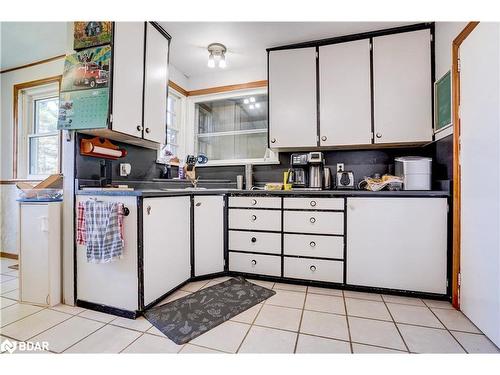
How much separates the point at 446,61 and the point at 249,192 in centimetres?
206

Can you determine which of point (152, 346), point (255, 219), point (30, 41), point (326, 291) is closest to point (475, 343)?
point (326, 291)

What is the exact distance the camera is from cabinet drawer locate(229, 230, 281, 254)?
7.85 ft

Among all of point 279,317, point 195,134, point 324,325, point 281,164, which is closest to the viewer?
point 324,325

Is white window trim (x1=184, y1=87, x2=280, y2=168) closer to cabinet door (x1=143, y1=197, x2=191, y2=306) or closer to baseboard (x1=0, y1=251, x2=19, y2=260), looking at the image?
cabinet door (x1=143, y1=197, x2=191, y2=306)

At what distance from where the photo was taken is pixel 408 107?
2324 mm

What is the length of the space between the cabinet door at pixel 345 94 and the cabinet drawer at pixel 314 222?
0.81m

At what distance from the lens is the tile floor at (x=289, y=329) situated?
55.7 inches

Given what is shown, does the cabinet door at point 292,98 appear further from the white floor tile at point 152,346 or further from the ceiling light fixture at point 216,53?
the white floor tile at point 152,346

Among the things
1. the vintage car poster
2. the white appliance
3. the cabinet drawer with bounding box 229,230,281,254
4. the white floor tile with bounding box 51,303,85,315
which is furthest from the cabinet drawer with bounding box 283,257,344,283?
the vintage car poster

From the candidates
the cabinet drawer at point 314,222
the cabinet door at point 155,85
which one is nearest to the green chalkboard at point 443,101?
the cabinet drawer at point 314,222

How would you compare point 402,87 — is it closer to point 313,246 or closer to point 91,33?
point 313,246

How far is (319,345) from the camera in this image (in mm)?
1435

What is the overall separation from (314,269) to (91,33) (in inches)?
108

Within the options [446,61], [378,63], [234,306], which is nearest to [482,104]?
[446,61]
